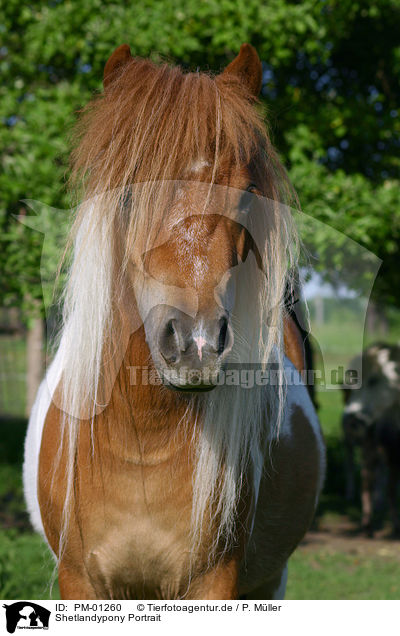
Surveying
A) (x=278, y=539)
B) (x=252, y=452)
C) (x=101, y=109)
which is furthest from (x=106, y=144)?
(x=278, y=539)

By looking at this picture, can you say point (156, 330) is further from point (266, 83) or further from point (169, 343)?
point (266, 83)

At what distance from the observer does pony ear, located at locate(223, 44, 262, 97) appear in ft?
6.79

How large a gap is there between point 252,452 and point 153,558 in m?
0.49

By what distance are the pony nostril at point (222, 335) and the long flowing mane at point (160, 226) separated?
1.01 ft

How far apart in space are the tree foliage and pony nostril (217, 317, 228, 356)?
9.44 feet

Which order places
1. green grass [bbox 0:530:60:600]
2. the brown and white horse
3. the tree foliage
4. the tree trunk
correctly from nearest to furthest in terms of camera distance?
the brown and white horse, green grass [bbox 0:530:60:600], the tree foliage, the tree trunk

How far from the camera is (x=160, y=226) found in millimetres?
1698

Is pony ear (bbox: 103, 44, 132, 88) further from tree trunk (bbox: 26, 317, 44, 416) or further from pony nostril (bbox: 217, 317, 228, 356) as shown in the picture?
tree trunk (bbox: 26, 317, 44, 416)

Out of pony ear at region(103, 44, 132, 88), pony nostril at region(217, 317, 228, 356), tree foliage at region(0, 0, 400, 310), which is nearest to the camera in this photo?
pony nostril at region(217, 317, 228, 356)

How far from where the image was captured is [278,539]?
2631 mm

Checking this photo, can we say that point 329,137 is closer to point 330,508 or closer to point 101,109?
point 101,109

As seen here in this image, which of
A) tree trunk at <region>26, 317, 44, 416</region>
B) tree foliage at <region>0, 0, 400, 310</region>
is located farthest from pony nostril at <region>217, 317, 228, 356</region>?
tree trunk at <region>26, 317, 44, 416</region>
